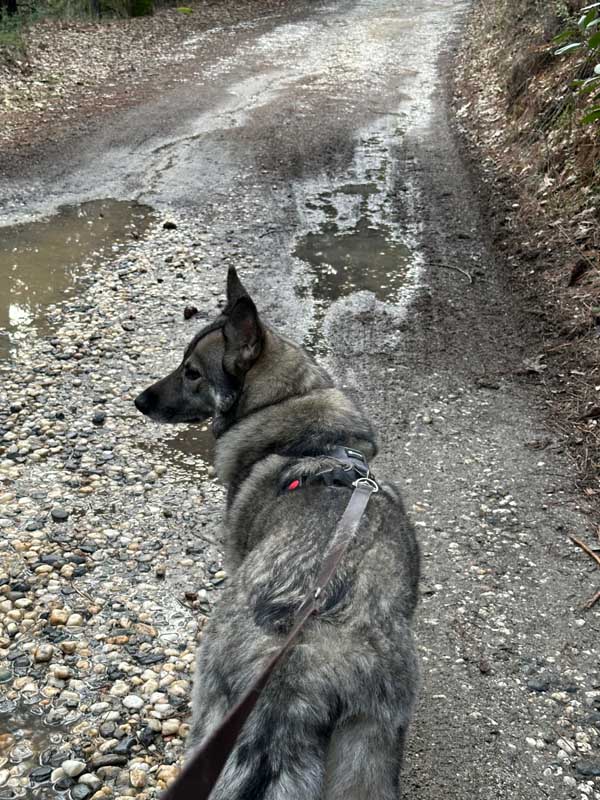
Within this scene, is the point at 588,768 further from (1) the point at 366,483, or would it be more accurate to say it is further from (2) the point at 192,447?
(2) the point at 192,447

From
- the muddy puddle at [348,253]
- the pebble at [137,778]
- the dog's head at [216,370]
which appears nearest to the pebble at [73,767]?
the pebble at [137,778]

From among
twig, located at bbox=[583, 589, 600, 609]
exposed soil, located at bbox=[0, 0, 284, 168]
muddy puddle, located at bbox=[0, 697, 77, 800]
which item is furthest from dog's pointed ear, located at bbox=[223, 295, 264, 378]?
exposed soil, located at bbox=[0, 0, 284, 168]

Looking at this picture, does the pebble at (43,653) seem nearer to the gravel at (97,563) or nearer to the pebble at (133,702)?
the gravel at (97,563)

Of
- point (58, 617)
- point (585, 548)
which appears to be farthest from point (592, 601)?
point (58, 617)

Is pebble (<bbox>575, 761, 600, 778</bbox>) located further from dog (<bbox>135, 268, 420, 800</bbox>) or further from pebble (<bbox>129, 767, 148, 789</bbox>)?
pebble (<bbox>129, 767, 148, 789</bbox>)

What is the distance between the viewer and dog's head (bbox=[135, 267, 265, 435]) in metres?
4.00

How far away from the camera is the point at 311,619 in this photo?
248 centimetres

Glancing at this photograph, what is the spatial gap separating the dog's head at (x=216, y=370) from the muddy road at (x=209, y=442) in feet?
3.46

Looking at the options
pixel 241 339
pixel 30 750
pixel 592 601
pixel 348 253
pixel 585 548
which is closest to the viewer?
pixel 30 750

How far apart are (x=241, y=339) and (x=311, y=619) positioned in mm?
1896

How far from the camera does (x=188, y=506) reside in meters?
5.30

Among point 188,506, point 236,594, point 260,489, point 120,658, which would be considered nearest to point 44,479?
point 188,506

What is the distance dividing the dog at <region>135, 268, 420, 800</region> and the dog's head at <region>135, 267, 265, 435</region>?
20 mm

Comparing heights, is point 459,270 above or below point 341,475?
below
